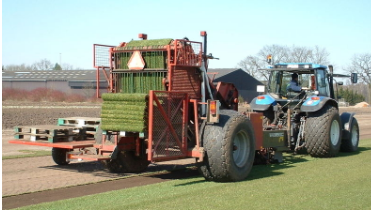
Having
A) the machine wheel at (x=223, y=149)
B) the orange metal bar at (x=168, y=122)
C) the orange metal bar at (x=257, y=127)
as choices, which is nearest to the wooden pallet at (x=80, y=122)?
the orange metal bar at (x=168, y=122)

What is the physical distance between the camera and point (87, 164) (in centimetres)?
1161

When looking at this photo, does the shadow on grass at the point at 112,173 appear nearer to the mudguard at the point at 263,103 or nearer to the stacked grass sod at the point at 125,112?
the stacked grass sod at the point at 125,112

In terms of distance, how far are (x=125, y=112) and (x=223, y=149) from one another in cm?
181

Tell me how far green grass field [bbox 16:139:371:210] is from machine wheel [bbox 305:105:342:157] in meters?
1.83

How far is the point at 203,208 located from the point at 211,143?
221cm

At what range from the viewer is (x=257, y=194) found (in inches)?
306

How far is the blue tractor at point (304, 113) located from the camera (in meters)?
12.3

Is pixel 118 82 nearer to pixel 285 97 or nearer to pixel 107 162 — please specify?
pixel 107 162

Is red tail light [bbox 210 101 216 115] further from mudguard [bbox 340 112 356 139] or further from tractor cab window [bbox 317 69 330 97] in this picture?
mudguard [bbox 340 112 356 139]

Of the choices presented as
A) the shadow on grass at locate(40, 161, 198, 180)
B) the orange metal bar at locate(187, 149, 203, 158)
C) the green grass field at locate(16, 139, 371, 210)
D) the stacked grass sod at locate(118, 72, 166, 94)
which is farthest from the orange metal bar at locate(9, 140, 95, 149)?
the orange metal bar at locate(187, 149, 203, 158)

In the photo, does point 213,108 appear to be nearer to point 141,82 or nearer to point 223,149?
point 223,149

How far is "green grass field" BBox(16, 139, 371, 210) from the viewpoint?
22.8 feet

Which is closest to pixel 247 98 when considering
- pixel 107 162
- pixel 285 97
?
pixel 285 97

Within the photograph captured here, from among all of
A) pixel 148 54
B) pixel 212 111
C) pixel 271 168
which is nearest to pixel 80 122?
pixel 148 54
